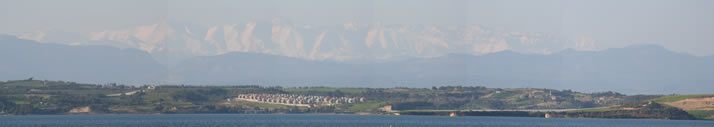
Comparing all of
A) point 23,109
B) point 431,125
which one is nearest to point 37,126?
point 23,109

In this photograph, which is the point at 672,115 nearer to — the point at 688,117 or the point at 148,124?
the point at 688,117

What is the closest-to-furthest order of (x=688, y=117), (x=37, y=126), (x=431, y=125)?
(x=37, y=126) → (x=431, y=125) → (x=688, y=117)

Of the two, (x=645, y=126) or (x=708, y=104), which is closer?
(x=645, y=126)

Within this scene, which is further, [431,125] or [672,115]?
[672,115]

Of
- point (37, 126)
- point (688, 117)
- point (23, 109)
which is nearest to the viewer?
point (37, 126)

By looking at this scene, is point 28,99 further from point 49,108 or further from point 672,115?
point 672,115

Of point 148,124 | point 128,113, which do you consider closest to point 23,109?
point 128,113

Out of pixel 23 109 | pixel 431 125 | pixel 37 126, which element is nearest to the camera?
pixel 37 126

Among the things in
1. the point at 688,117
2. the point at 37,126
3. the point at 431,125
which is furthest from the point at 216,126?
the point at 688,117
